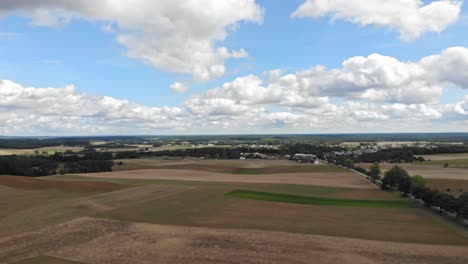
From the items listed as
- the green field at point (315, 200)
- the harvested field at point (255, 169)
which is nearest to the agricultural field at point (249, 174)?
the harvested field at point (255, 169)

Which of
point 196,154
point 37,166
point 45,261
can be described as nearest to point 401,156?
A: point 196,154

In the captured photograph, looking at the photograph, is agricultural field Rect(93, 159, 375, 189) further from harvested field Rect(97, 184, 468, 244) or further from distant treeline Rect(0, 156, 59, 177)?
harvested field Rect(97, 184, 468, 244)

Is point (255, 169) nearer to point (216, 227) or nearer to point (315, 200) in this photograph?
point (315, 200)

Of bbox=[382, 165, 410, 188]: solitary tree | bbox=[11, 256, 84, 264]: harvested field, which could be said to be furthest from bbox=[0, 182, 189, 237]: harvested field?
bbox=[382, 165, 410, 188]: solitary tree

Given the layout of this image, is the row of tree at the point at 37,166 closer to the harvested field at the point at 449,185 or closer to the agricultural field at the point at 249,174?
the agricultural field at the point at 249,174

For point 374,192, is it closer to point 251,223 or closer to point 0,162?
point 251,223

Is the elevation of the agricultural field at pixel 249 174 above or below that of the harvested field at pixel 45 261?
below

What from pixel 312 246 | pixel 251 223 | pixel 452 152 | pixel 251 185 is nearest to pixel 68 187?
pixel 251 185
